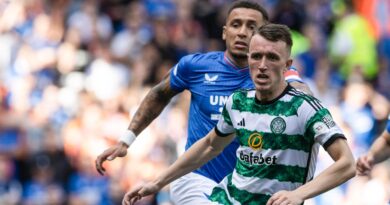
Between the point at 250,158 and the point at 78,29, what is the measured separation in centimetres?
1122

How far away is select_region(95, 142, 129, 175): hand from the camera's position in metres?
9.62

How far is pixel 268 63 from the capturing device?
7.70 m

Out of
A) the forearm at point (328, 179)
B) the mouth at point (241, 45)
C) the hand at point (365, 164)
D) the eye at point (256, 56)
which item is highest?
the eye at point (256, 56)

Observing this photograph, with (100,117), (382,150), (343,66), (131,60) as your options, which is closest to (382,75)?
(343,66)

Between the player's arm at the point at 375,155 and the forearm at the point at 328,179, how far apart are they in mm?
2221

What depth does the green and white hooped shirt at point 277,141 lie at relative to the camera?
7.61m

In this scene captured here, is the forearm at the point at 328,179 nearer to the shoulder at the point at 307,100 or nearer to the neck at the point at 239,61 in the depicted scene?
the shoulder at the point at 307,100

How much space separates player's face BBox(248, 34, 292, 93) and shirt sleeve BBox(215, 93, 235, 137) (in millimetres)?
453

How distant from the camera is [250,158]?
787 centimetres

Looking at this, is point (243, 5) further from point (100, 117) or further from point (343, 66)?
point (343, 66)

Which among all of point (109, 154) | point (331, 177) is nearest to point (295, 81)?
point (331, 177)

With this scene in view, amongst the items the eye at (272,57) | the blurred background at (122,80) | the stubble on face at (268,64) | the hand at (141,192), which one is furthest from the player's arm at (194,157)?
the blurred background at (122,80)

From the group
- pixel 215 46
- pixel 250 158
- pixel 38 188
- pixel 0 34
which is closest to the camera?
pixel 250 158

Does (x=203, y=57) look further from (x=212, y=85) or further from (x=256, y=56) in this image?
(x=256, y=56)
